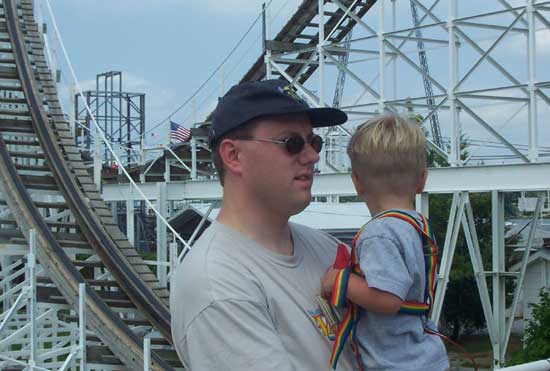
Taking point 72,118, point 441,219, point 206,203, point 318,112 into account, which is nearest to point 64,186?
point 72,118

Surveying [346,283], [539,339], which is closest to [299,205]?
[346,283]

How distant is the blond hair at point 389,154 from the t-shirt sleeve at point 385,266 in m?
0.16

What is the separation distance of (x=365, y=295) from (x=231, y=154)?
0.39 metres

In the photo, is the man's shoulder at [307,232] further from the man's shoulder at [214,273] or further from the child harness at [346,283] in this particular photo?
the man's shoulder at [214,273]

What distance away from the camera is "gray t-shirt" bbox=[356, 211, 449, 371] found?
160 centimetres

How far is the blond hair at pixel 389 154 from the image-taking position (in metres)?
1.68

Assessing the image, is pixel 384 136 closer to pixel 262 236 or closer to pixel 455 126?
pixel 262 236

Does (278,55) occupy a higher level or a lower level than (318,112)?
higher

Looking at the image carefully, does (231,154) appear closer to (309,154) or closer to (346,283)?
(309,154)

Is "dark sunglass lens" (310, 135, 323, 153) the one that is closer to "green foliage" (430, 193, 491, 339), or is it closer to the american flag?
the american flag

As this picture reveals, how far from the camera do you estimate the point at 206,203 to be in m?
19.7

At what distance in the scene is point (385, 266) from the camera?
160 centimetres

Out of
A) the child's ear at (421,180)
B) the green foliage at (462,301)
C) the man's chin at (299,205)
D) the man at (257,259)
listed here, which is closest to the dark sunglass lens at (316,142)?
the man at (257,259)

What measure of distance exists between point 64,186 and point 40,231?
1.15 m
